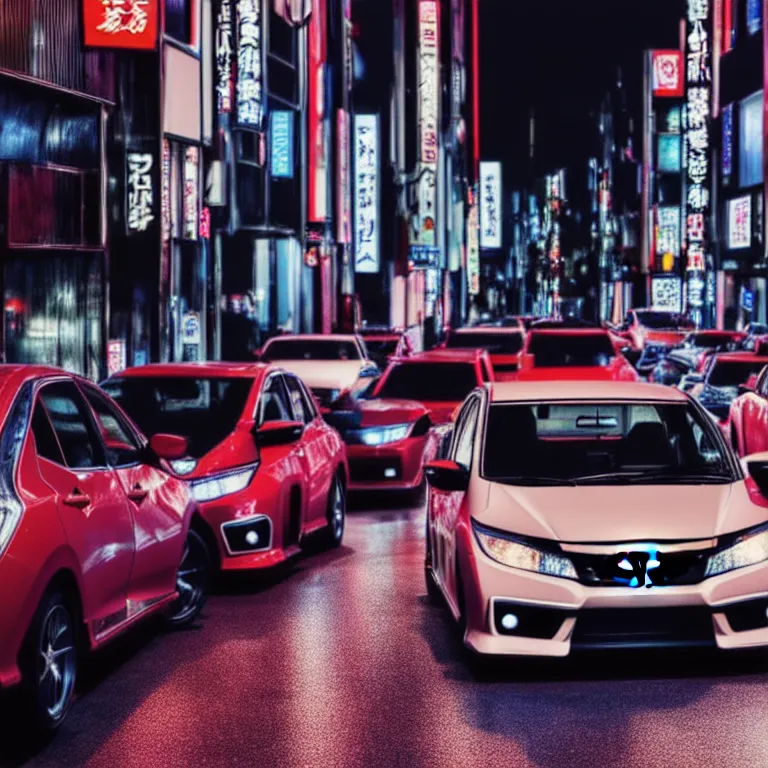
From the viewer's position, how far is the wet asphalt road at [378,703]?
6496mm

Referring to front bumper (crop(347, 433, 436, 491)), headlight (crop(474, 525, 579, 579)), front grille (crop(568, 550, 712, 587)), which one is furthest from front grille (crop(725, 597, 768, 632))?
front bumper (crop(347, 433, 436, 491))

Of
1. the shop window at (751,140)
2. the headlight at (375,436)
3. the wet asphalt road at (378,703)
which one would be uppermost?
the shop window at (751,140)

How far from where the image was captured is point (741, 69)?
226ft

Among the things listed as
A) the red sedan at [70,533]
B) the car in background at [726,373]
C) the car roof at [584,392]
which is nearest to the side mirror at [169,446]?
the red sedan at [70,533]

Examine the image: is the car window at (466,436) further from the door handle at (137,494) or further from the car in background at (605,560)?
the door handle at (137,494)

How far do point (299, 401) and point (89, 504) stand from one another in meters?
5.70

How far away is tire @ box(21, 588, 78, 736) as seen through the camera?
21.0ft

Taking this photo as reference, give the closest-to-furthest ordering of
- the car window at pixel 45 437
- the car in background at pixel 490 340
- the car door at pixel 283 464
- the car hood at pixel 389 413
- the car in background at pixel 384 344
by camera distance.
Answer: the car window at pixel 45 437
the car door at pixel 283 464
the car hood at pixel 389 413
the car in background at pixel 490 340
the car in background at pixel 384 344

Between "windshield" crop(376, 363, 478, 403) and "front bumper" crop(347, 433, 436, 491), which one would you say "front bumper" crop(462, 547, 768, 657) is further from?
"windshield" crop(376, 363, 478, 403)

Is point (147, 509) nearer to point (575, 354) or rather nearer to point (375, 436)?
point (375, 436)

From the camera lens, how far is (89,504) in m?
7.27

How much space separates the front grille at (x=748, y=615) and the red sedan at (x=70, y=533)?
2.79 meters

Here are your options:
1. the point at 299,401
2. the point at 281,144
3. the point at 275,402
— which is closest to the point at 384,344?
the point at 281,144

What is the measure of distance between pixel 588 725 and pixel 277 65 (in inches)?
1526
